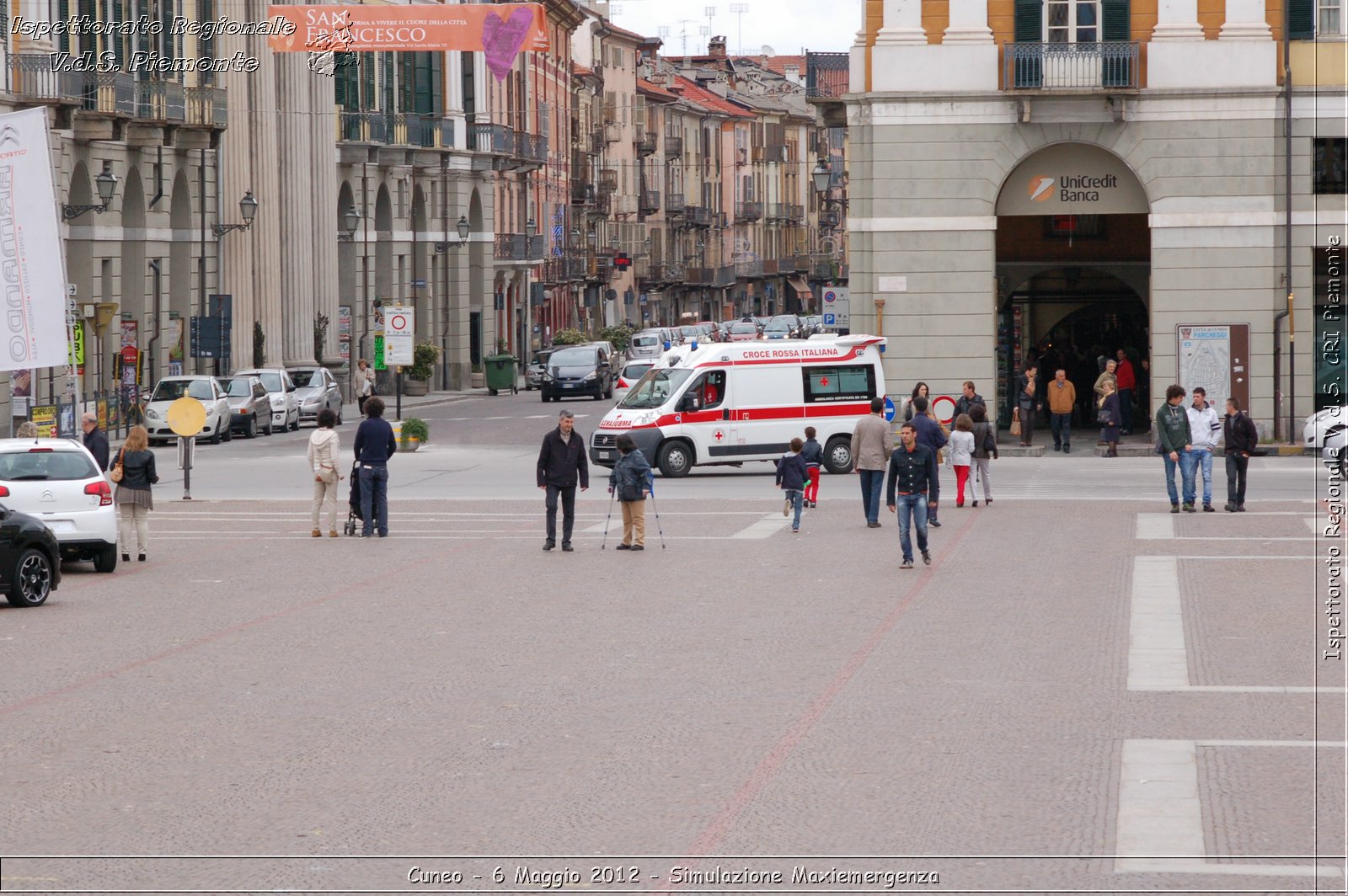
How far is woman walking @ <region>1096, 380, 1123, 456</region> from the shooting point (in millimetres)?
37219

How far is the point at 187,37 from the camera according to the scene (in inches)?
2093

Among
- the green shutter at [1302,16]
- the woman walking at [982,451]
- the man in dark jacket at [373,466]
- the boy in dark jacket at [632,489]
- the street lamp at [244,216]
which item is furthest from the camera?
the street lamp at [244,216]

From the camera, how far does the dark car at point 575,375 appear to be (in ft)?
209

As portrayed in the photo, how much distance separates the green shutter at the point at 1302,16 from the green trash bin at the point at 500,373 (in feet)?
122

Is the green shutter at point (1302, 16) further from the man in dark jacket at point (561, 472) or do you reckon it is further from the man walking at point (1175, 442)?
the man in dark jacket at point (561, 472)

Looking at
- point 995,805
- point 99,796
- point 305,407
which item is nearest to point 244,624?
point 99,796

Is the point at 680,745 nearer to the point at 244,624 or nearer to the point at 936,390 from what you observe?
the point at 244,624

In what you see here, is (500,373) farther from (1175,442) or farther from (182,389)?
(1175,442)

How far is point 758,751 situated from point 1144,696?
10.2ft

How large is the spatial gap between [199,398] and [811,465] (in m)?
22.0

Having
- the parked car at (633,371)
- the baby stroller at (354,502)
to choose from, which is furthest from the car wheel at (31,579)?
the parked car at (633,371)

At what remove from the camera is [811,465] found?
2781 cm

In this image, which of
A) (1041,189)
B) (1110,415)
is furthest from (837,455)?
(1041,189)

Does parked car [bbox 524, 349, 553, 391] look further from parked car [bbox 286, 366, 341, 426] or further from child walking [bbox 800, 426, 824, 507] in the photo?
child walking [bbox 800, 426, 824, 507]
